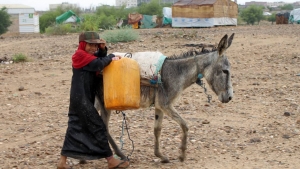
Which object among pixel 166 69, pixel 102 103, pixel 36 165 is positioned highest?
pixel 166 69

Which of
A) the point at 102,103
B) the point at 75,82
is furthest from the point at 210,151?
the point at 75,82

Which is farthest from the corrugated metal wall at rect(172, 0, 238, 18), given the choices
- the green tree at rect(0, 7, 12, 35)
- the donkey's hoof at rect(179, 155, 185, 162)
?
the donkey's hoof at rect(179, 155, 185, 162)

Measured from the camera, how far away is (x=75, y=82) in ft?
17.1

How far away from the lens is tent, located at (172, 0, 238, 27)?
3675cm

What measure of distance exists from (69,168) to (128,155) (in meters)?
0.86

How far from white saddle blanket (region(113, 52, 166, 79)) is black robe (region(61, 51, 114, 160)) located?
0.38 m

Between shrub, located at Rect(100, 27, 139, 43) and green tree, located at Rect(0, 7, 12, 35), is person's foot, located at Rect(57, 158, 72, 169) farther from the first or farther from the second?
green tree, located at Rect(0, 7, 12, 35)

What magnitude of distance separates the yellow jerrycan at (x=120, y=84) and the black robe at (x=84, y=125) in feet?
0.41

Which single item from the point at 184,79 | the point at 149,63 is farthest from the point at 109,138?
the point at 184,79

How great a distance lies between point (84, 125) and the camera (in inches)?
206

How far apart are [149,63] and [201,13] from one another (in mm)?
32131

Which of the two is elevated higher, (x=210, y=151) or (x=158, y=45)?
(x=158, y=45)

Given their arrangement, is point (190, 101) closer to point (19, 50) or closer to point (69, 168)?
point (69, 168)

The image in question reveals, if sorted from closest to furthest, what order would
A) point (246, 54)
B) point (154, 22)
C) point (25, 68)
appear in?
point (25, 68)
point (246, 54)
point (154, 22)
